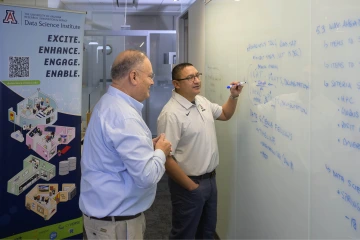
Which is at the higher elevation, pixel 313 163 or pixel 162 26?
pixel 162 26

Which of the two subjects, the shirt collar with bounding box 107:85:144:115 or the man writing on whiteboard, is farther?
the man writing on whiteboard

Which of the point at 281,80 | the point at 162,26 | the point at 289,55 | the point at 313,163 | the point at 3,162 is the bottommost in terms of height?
the point at 3,162

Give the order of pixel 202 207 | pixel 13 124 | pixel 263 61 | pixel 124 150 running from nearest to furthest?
pixel 124 150 → pixel 263 61 → pixel 202 207 → pixel 13 124

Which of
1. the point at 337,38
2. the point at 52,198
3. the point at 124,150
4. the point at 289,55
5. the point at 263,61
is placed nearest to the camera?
the point at 337,38

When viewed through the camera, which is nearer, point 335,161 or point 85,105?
point 335,161

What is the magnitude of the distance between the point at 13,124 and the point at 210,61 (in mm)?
1862

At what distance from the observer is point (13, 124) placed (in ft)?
9.36

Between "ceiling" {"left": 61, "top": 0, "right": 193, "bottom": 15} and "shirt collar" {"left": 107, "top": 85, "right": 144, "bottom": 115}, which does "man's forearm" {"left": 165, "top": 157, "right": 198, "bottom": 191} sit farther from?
"ceiling" {"left": 61, "top": 0, "right": 193, "bottom": 15}

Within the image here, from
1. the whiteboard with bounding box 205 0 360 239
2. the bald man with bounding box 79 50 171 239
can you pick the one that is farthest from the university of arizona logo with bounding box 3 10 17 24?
the whiteboard with bounding box 205 0 360 239

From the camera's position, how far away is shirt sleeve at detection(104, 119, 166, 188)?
151cm

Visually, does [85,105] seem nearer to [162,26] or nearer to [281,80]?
[162,26]

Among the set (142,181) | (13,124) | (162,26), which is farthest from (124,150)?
(162,26)

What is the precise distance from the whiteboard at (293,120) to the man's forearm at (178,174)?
A: 0.43m

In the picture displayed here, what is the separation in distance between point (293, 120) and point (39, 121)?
2.18m
